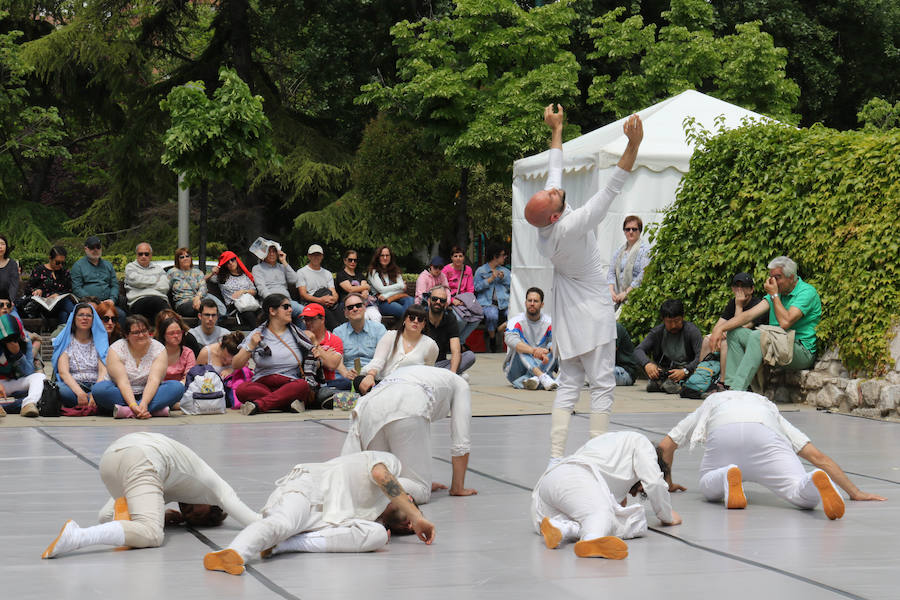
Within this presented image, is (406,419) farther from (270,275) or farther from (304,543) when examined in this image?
(270,275)

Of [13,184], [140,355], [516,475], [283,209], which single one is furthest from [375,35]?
[516,475]

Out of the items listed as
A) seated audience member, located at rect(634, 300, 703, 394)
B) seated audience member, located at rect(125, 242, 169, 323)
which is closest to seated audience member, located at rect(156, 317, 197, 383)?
seated audience member, located at rect(125, 242, 169, 323)

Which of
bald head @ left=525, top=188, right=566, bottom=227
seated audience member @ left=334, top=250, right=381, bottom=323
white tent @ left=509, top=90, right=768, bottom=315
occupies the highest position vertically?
white tent @ left=509, top=90, right=768, bottom=315

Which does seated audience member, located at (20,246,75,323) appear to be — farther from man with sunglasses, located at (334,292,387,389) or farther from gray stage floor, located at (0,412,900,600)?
gray stage floor, located at (0,412,900,600)

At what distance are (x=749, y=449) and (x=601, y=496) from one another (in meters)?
1.43

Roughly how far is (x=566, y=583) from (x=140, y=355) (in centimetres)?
748

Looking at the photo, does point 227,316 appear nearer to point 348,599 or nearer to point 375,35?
point 348,599

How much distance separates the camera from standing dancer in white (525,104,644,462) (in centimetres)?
794

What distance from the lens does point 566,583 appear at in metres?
5.28

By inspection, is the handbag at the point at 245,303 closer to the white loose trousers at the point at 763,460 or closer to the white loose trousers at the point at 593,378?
the white loose trousers at the point at 593,378

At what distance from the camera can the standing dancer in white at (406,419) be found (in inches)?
267

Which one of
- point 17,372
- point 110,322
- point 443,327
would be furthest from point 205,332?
point 443,327

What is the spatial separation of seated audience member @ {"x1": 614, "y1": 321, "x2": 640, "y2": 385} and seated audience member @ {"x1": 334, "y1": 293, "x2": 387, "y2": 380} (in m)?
3.10

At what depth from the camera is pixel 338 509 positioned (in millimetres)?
6059
